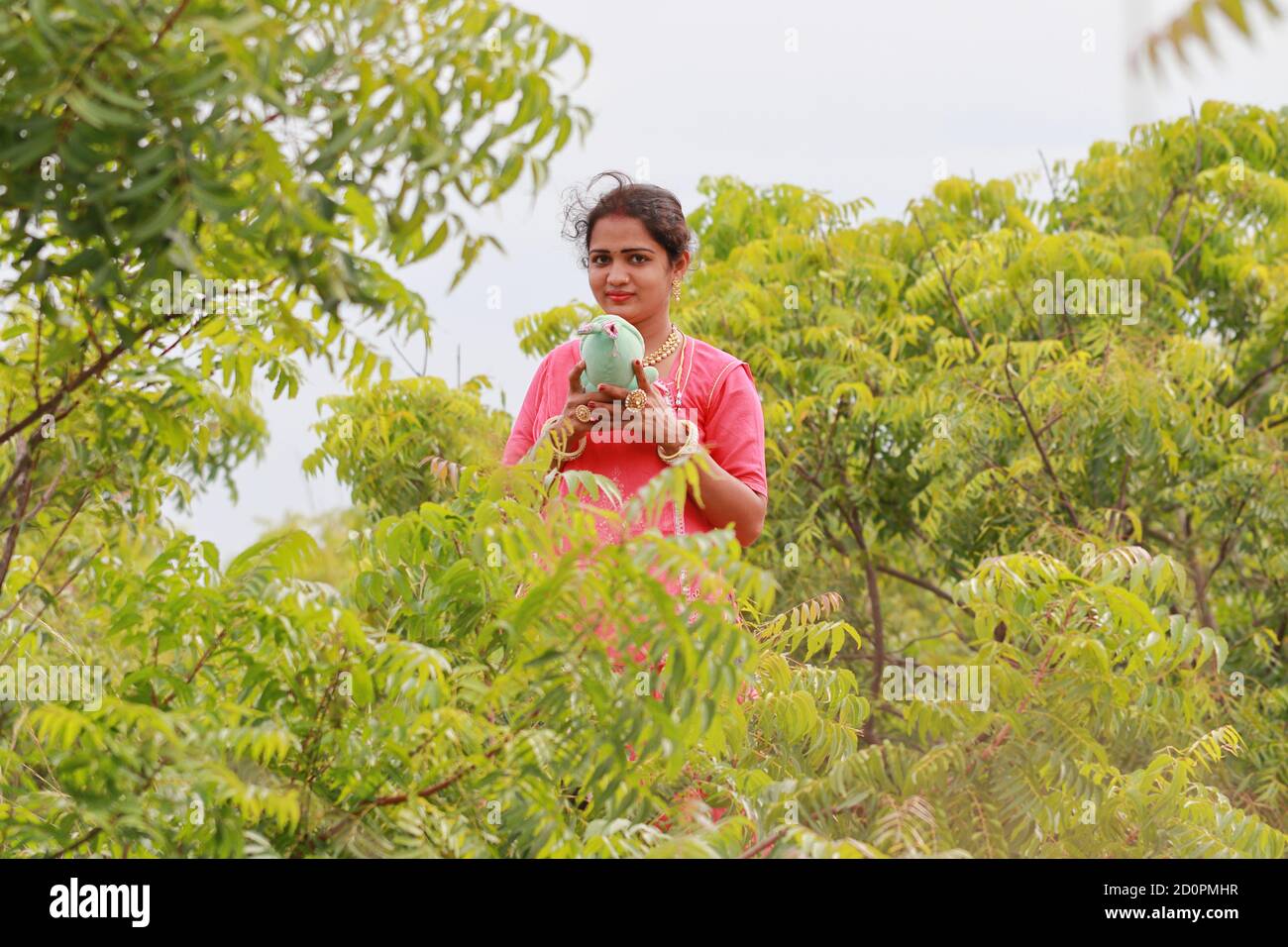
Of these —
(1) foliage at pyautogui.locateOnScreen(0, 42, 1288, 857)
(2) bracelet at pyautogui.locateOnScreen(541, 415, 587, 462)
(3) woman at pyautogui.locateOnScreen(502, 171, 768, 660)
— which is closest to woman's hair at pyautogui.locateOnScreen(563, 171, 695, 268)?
(3) woman at pyautogui.locateOnScreen(502, 171, 768, 660)

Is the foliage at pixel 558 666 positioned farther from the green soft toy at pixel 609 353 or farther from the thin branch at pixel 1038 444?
the green soft toy at pixel 609 353

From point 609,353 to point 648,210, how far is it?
1.72 ft

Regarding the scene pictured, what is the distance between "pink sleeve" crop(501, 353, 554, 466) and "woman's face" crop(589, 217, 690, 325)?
0.26m

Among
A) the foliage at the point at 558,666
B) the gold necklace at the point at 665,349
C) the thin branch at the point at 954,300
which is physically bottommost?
the foliage at the point at 558,666

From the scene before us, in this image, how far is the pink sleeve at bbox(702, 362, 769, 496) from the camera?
12.6 ft

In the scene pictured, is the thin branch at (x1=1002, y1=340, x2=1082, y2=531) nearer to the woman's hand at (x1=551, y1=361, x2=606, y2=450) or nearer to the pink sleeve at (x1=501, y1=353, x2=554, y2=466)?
the pink sleeve at (x1=501, y1=353, x2=554, y2=466)

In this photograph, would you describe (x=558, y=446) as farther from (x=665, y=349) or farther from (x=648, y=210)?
(x=648, y=210)

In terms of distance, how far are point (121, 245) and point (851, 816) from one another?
174 centimetres

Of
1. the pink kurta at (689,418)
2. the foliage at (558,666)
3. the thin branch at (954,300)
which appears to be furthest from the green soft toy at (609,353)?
the thin branch at (954,300)

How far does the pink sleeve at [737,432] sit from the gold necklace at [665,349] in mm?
145

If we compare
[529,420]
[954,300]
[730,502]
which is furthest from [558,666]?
[954,300]

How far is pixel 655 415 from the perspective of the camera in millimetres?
3637

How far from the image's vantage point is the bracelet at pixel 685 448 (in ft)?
12.0

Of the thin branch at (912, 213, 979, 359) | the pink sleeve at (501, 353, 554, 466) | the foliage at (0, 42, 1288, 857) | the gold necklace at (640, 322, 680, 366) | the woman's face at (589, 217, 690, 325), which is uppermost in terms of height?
the thin branch at (912, 213, 979, 359)
